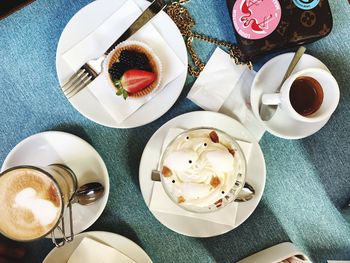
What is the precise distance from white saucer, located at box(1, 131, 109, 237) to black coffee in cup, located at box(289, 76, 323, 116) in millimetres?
460

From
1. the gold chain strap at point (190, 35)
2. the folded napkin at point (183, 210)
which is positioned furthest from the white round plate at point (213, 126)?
the gold chain strap at point (190, 35)

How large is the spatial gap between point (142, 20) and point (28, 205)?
1.56 feet

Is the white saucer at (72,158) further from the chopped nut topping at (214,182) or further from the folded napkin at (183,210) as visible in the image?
the chopped nut topping at (214,182)

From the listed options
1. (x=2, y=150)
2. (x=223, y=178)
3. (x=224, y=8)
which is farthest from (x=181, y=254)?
(x=224, y=8)

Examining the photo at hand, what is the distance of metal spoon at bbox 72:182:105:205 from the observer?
1.09 metres

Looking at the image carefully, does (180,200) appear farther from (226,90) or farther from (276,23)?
(276,23)

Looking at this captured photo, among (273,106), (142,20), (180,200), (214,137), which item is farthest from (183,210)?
(142,20)

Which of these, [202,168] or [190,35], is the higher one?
[190,35]

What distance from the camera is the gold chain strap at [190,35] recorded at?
114cm

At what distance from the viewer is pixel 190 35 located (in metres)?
1.15

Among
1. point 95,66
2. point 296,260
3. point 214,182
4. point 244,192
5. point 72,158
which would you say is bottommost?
point 296,260

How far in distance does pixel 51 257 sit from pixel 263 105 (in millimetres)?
595

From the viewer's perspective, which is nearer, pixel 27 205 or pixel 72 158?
pixel 27 205

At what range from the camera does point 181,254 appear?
116cm
